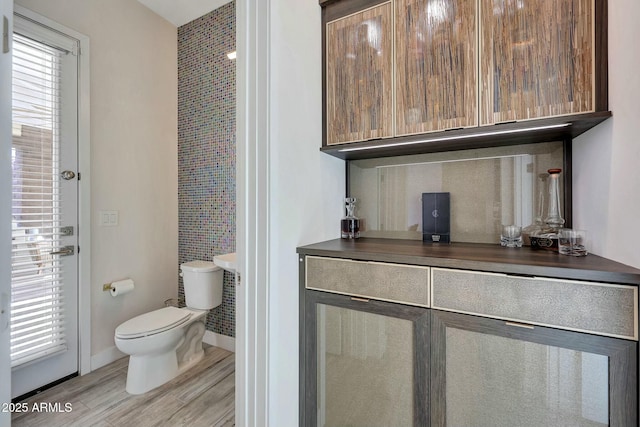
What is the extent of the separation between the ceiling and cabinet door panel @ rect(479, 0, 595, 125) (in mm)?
2256

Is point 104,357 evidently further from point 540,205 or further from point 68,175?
point 540,205

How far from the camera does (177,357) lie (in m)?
2.09

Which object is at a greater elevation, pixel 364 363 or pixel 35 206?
pixel 35 206

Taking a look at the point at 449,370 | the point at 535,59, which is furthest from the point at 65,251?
the point at 535,59

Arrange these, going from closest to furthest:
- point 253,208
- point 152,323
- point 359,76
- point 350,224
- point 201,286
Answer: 1. point 253,208
2. point 359,76
3. point 350,224
4. point 152,323
5. point 201,286

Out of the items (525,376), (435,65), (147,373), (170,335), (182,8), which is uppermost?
(182,8)

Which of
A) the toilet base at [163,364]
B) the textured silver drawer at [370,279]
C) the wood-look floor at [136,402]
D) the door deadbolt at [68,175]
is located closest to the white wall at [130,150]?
the door deadbolt at [68,175]

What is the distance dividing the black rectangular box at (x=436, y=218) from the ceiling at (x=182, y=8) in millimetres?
2414

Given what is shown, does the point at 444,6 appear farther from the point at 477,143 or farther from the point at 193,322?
the point at 193,322

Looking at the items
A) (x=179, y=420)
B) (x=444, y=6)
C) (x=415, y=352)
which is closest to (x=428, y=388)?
(x=415, y=352)

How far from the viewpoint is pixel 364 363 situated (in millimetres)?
1217

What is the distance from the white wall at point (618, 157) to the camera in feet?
2.67

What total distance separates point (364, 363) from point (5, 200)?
4.60 ft

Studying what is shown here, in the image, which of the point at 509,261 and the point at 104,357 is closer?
the point at 509,261
